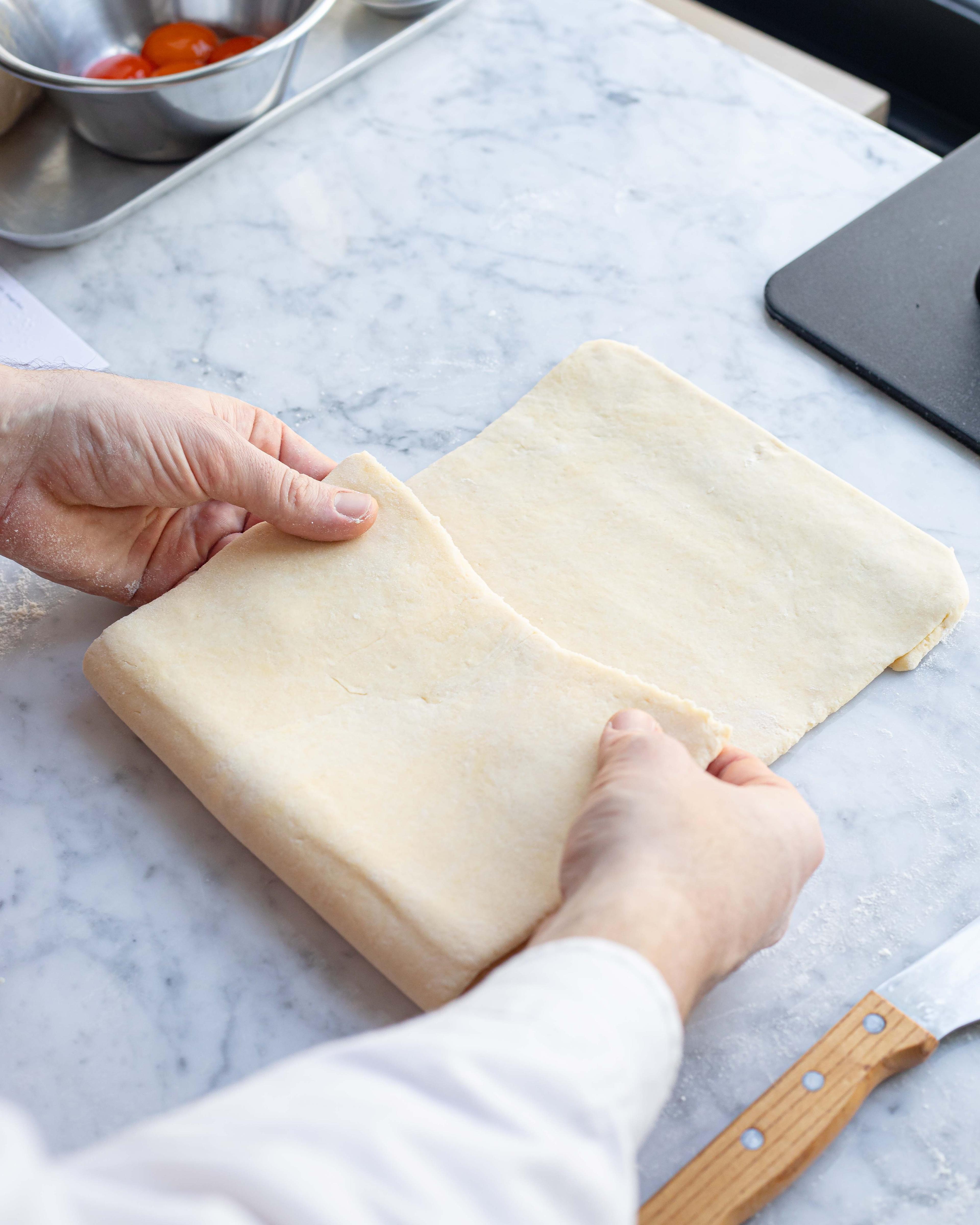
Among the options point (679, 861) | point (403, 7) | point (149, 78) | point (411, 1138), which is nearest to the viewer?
point (411, 1138)

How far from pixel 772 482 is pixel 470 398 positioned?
1.49ft

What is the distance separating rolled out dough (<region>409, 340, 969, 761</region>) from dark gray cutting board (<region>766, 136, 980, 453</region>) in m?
0.25

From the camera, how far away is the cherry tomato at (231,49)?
1.74 meters

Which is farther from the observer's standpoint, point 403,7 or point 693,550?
point 403,7

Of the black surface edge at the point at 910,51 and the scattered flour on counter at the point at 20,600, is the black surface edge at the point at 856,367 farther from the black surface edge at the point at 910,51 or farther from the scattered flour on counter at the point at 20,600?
the scattered flour on counter at the point at 20,600

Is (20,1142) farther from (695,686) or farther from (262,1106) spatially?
(695,686)

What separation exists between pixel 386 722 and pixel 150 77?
4.13 feet

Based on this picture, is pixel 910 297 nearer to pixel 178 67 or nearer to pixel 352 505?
pixel 352 505

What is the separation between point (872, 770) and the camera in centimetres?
116

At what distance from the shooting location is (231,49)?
5.72 feet

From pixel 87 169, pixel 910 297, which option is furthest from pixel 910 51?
pixel 87 169

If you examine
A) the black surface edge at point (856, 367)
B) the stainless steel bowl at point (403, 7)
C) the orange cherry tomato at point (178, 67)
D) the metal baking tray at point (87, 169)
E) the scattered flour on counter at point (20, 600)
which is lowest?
the scattered flour on counter at point (20, 600)

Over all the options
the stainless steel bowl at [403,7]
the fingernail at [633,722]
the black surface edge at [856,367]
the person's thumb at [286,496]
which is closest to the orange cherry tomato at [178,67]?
the stainless steel bowl at [403,7]

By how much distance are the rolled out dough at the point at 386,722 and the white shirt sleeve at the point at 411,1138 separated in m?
0.26
